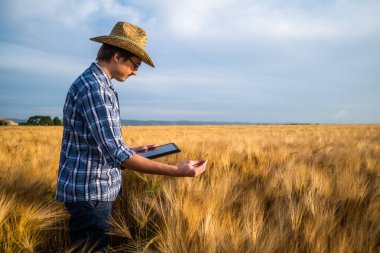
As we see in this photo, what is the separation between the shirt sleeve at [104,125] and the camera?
1.26 m

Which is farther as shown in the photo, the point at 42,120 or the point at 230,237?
the point at 42,120

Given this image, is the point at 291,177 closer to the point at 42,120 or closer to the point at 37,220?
the point at 37,220

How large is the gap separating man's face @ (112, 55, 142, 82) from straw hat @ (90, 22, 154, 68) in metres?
0.05

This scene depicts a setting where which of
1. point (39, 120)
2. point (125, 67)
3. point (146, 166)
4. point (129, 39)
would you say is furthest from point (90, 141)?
point (39, 120)

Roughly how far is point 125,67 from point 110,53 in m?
0.12

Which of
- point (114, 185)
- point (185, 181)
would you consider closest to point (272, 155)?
point (185, 181)

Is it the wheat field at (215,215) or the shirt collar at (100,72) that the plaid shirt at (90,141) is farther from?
the wheat field at (215,215)

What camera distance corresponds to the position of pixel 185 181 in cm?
187

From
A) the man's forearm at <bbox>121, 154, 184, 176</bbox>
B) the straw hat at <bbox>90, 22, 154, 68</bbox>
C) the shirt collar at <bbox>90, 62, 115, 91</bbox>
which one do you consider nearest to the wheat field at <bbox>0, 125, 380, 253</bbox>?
the man's forearm at <bbox>121, 154, 184, 176</bbox>

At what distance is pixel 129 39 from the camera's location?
1.60 m

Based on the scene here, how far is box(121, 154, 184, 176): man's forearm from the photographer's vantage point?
128 cm

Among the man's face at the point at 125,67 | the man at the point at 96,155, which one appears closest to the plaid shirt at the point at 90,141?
the man at the point at 96,155

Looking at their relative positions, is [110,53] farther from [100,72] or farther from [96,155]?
[96,155]

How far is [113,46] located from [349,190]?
1811mm
